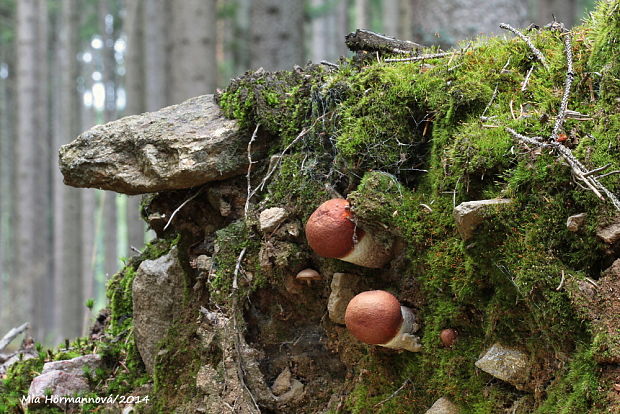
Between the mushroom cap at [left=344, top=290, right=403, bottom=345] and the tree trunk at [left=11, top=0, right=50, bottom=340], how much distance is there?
1224 centimetres

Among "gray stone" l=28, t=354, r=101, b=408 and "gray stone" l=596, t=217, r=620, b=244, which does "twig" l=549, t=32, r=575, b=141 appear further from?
"gray stone" l=28, t=354, r=101, b=408

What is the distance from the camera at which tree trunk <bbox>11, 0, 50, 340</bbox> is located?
1280 centimetres

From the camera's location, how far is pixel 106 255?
582 inches

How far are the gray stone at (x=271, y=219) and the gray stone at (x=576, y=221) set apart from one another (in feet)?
4.24

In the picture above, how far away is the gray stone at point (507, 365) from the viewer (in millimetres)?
1998

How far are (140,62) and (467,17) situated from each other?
25.4ft

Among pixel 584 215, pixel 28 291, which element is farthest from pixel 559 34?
pixel 28 291

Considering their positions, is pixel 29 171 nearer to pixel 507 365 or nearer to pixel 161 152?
pixel 161 152

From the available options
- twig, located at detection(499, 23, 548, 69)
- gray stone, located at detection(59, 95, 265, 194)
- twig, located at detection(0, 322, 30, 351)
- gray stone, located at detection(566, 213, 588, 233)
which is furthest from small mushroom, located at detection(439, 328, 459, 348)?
twig, located at detection(0, 322, 30, 351)

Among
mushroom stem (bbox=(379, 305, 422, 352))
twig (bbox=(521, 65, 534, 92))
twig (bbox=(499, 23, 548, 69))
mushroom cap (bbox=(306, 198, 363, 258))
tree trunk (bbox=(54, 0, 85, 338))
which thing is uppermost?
twig (bbox=(499, 23, 548, 69))

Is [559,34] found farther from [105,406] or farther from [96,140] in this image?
[105,406]

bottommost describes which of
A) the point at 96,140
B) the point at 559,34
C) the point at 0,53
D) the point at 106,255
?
the point at 106,255

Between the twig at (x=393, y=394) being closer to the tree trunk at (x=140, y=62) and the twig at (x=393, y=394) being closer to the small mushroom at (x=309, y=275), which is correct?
the small mushroom at (x=309, y=275)

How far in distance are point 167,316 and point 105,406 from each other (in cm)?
58
